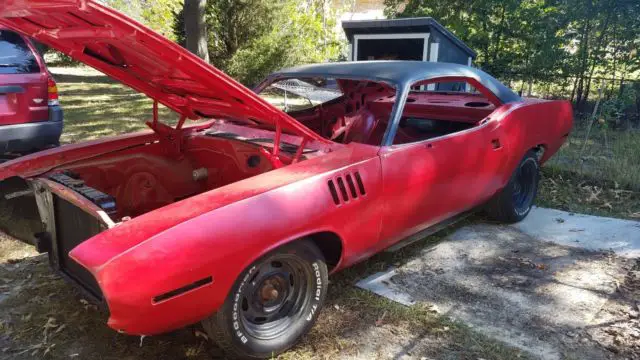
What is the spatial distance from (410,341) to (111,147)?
2.37 m

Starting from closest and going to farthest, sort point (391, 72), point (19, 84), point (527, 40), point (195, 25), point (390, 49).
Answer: point (391, 72) < point (19, 84) < point (390, 49) < point (527, 40) < point (195, 25)

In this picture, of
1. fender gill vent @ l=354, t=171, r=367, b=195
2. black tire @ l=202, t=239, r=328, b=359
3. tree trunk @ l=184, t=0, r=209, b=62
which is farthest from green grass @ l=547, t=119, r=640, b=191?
tree trunk @ l=184, t=0, r=209, b=62

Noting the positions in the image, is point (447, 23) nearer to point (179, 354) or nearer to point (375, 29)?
point (375, 29)

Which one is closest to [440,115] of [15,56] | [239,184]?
[239,184]

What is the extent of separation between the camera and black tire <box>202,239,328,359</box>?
234 centimetres

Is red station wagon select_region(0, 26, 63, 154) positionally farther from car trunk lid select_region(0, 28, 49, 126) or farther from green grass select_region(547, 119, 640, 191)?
green grass select_region(547, 119, 640, 191)

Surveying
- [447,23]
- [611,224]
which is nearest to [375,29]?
[447,23]

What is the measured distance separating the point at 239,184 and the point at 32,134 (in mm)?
3721

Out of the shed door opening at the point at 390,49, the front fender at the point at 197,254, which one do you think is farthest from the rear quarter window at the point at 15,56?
the shed door opening at the point at 390,49

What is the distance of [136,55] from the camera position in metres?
2.63

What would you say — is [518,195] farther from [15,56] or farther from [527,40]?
[527,40]

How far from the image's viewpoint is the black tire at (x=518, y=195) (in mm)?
4180

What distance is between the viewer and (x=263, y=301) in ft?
8.41

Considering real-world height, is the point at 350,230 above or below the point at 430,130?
below
